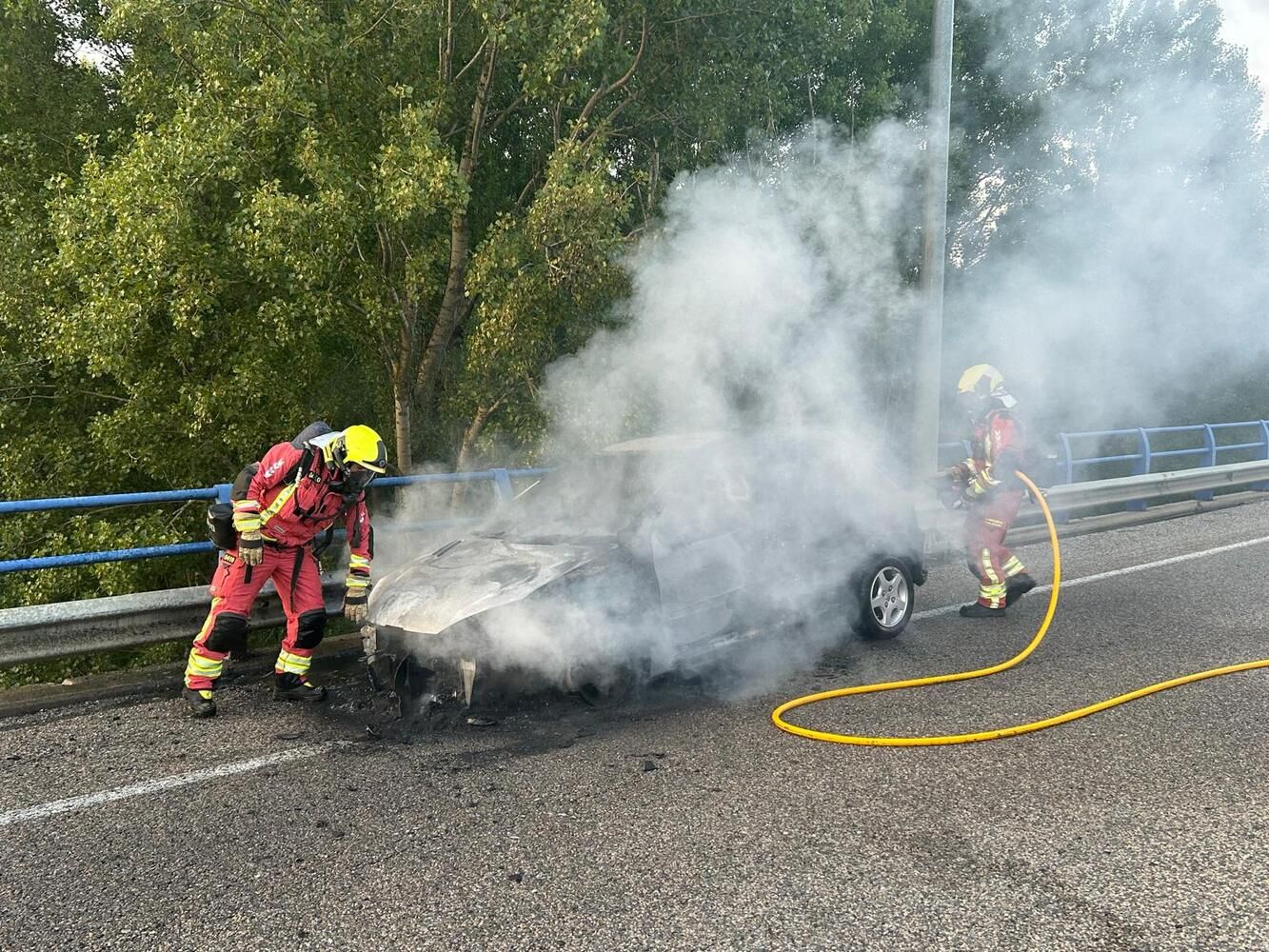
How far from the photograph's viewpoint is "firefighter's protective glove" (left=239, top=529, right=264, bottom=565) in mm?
4699

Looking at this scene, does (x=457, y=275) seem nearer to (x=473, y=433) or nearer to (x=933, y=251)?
(x=473, y=433)

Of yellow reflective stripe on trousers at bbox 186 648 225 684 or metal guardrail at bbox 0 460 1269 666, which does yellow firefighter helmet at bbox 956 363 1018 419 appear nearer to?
metal guardrail at bbox 0 460 1269 666

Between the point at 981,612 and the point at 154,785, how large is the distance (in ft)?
17.2

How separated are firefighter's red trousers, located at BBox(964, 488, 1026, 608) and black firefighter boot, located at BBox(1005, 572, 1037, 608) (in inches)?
1.2

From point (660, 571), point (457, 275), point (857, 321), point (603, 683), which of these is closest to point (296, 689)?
point (603, 683)

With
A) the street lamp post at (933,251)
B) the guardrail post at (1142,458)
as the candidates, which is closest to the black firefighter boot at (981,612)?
the street lamp post at (933,251)

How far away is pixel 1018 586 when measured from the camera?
21.8 feet

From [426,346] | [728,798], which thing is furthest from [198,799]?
[426,346]

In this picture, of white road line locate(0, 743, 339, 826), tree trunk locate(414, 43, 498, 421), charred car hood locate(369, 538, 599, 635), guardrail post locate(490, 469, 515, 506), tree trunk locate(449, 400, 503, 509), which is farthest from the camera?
tree trunk locate(449, 400, 503, 509)

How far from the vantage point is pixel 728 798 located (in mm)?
3531

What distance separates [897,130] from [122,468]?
35.5 feet

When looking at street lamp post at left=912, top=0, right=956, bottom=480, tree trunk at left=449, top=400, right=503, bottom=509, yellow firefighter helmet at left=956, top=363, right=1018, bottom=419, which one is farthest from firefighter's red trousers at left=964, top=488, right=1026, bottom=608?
tree trunk at left=449, top=400, right=503, bottom=509

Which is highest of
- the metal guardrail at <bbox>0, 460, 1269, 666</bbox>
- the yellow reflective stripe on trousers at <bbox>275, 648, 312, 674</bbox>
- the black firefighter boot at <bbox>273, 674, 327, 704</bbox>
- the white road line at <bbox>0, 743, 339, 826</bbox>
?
the metal guardrail at <bbox>0, 460, 1269, 666</bbox>

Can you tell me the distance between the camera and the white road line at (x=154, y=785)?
3508 mm
